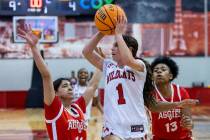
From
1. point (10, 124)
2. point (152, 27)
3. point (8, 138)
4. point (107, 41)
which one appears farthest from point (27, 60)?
point (8, 138)

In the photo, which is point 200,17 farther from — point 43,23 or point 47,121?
point 47,121

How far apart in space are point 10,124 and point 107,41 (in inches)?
257

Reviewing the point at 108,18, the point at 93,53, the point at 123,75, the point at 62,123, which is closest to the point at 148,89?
the point at 123,75

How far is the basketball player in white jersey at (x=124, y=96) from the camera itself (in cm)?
470

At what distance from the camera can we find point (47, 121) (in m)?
4.54

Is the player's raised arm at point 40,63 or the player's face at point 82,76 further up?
the player's raised arm at point 40,63

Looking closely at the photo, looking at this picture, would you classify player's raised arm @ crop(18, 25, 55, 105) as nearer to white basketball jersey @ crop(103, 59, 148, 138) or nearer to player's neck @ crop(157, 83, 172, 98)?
white basketball jersey @ crop(103, 59, 148, 138)

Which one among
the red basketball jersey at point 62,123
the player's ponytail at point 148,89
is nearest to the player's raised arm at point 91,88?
the red basketball jersey at point 62,123

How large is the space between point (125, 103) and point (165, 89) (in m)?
1.30

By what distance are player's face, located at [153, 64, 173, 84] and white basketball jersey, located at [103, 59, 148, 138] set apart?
1057 millimetres

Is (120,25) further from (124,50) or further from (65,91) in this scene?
(65,91)

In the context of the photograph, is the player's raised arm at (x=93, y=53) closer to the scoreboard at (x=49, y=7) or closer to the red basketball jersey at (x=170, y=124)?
the red basketball jersey at (x=170, y=124)

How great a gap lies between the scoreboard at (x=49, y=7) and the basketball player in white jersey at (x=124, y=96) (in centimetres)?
1218

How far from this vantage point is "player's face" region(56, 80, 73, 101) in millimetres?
4754
